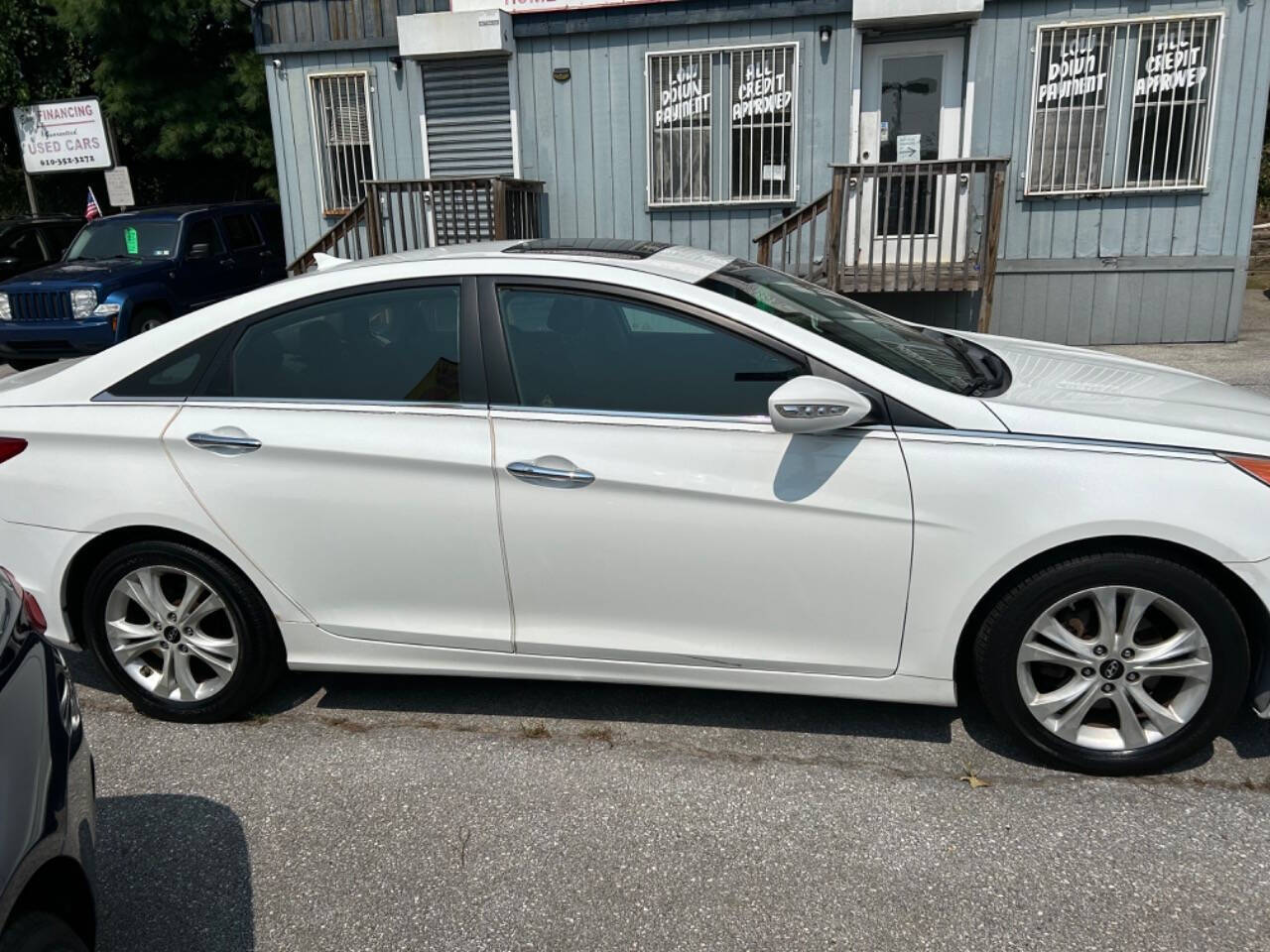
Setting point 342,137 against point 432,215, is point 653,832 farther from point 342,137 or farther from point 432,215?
point 342,137

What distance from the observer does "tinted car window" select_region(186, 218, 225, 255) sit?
11891mm

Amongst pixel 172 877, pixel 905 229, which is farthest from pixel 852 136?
pixel 172 877

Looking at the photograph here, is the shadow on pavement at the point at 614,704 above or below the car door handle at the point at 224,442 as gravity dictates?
below

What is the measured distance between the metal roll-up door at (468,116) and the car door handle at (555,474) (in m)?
8.75

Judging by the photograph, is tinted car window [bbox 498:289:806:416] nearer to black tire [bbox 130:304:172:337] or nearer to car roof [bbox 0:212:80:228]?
black tire [bbox 130:304:172:337]

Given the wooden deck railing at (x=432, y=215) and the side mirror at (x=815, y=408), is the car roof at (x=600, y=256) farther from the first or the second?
the wooden deck railing at (x=432, y=215)

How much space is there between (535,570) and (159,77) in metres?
17.8

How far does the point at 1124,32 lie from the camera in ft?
30.8

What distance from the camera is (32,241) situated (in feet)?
46.5

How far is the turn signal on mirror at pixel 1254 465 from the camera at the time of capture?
2.85 m

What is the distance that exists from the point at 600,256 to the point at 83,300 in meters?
9.06

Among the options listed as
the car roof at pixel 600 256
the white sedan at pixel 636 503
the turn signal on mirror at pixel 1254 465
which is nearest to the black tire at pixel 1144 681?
the white sedan at pixel 636 503

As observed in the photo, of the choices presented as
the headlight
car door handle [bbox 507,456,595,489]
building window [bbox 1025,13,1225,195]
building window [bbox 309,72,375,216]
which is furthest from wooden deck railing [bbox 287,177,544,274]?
car door handle [bbox 507,456,595,489]

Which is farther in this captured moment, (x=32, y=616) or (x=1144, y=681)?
(x=1144, y=681)
